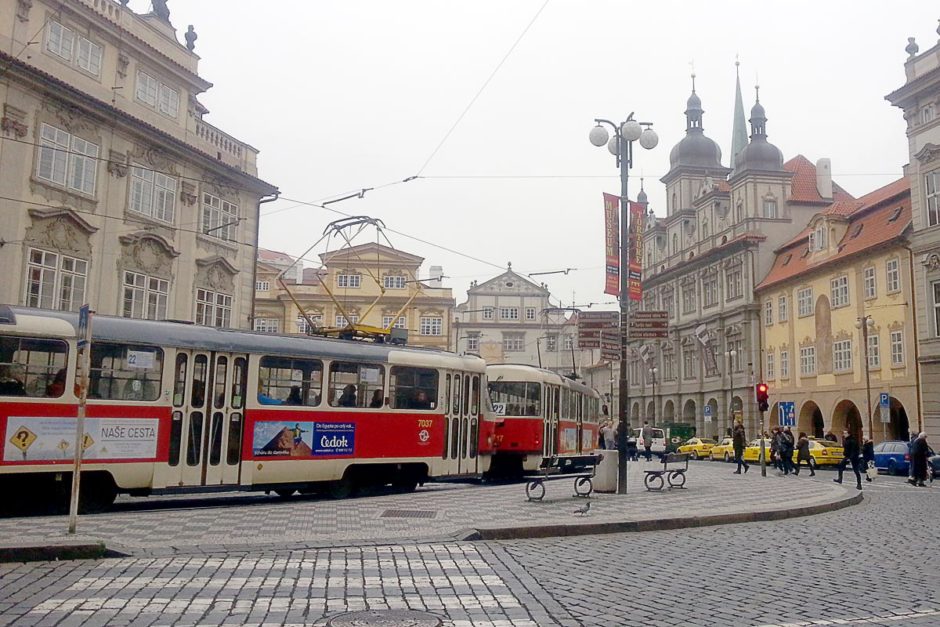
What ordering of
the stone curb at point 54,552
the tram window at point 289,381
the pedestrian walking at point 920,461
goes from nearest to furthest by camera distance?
the stone curb at point 54,552 → the tram window at point 289,381 → the pedestrian walking at point 920,461

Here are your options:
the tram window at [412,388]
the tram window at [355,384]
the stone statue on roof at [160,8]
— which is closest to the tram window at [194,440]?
the tram window at [355,384]

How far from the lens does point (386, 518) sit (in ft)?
44.7

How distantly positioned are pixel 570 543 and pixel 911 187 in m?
35.6

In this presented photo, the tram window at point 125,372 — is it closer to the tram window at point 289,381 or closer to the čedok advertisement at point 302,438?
the tram window at point 289,381

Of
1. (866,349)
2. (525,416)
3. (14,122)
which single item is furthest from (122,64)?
(866,349)

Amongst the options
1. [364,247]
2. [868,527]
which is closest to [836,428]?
[364,247]

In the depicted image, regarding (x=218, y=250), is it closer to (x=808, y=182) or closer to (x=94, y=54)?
(x=94, y=54)

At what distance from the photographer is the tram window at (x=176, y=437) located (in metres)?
15.3

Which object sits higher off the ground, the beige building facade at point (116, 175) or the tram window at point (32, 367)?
the beige building facade at point (116, 175)

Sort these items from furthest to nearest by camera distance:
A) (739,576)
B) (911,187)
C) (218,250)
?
(911,187)
(218,250)
(739,576)

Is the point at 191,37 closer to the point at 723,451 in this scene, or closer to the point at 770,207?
the point at 723,451

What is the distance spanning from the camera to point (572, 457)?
27.9 metres

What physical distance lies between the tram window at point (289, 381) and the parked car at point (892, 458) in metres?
25.6

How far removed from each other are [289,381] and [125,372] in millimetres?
3183
